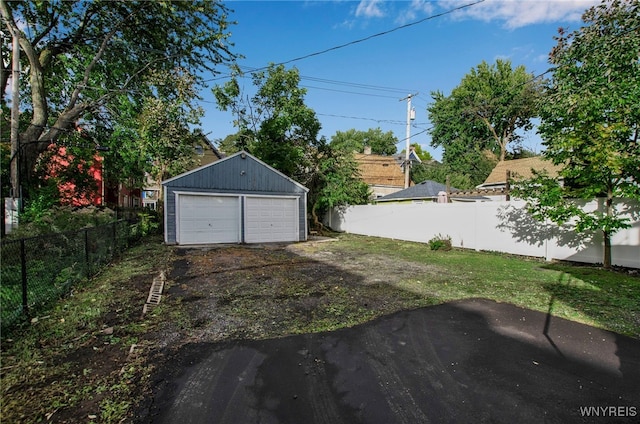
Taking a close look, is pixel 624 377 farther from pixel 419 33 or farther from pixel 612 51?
pixel 419 33

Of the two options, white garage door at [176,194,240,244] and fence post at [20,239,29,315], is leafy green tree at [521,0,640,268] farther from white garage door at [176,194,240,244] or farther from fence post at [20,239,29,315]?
white garage door at [176,194,240,244]

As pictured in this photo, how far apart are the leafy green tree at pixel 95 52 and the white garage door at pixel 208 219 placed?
16.8 ft

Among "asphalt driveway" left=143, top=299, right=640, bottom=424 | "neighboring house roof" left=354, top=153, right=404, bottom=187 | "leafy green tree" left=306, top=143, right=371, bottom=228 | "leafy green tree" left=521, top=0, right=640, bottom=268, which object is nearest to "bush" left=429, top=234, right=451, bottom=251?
"leafy green tree" left=521, top=0, right=640, bottom=268

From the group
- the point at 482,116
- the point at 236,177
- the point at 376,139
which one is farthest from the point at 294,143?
the point at 376,139

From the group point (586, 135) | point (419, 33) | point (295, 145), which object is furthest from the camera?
point (295, 145)

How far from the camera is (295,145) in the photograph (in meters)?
19.6

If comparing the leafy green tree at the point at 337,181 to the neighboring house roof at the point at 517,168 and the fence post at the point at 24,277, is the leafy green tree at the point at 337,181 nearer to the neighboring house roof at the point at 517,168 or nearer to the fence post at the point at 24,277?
the neighboring house roof at the point at 517,168

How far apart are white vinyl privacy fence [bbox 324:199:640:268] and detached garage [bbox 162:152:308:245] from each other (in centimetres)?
478

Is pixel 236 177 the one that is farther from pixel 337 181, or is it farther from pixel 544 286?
pixel 544 286

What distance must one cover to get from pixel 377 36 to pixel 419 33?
184 cm

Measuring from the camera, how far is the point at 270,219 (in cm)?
1407

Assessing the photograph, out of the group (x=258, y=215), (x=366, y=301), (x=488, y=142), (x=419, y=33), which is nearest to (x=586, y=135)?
(x=419, y=33)

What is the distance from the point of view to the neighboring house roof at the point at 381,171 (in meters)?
29.5

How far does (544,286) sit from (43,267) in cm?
873
